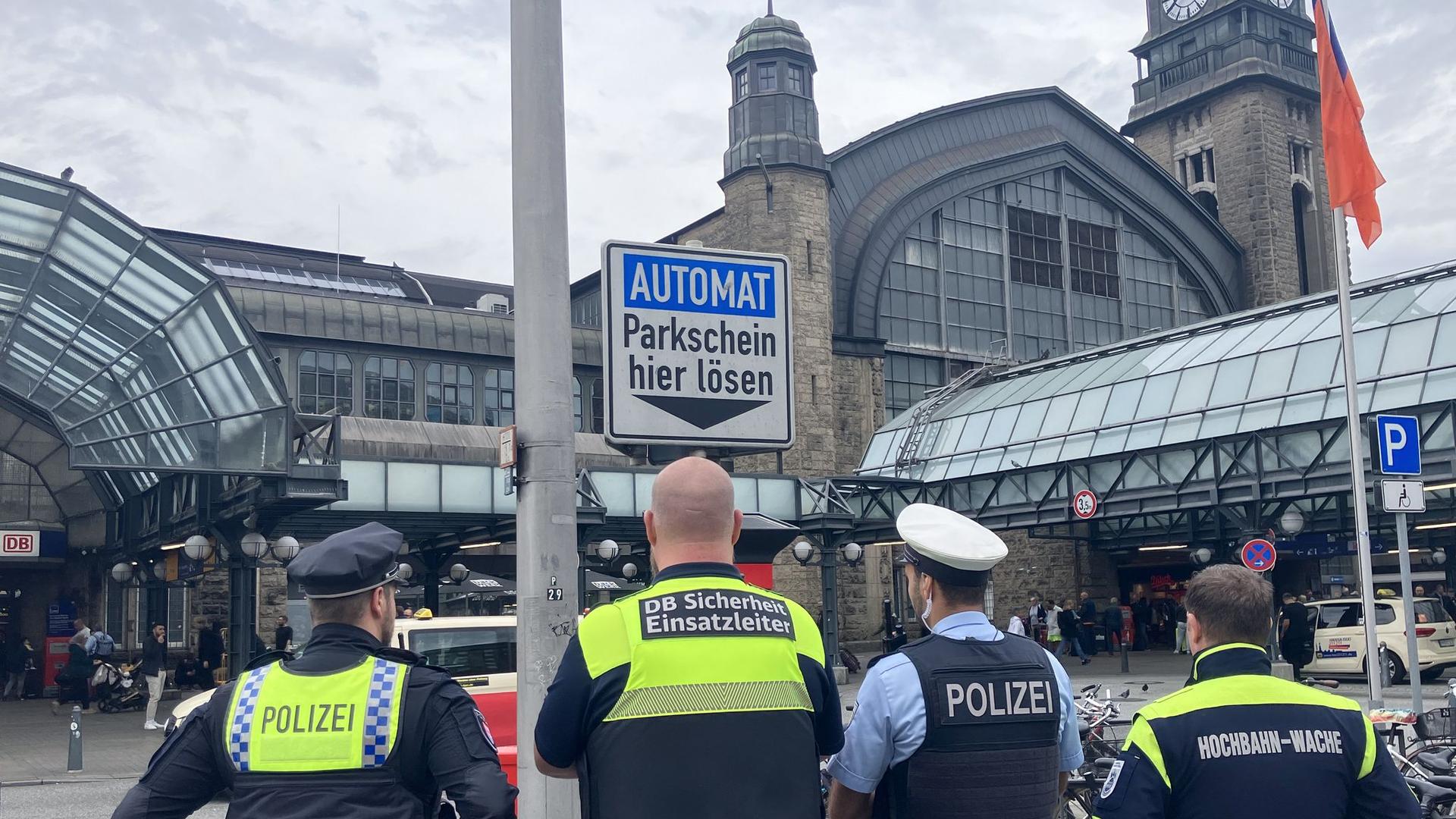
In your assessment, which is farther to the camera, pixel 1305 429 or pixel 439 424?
pixel 439 424

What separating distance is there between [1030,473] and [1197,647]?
Result: 3048 cm

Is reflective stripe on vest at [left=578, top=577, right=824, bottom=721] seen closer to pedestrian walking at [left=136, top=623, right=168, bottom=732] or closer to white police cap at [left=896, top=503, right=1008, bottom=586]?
white police cap at [left=896, top=503, right=1008, bottom=586]

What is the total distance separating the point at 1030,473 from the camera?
33.9 metres

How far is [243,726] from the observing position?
11.6 ft

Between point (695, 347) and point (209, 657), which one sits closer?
point (695, 347)

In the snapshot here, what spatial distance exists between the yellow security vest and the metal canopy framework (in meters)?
24.2

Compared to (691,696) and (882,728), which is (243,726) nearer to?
(691,696)

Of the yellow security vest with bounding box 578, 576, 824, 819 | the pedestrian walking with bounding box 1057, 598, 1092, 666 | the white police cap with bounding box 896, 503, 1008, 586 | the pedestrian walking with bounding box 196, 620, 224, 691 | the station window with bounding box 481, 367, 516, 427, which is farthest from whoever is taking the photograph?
the station window with bounding box 481, 367, 516, 427

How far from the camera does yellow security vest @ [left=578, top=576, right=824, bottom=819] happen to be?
3318 millimetres

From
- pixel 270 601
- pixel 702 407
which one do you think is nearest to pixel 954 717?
pixel 702 407

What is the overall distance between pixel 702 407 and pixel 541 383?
2026 mm

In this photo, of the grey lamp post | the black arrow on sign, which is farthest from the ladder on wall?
the black arrow on sign

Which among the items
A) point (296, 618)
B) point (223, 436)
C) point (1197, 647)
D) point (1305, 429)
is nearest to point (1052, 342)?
point (1305, 429)

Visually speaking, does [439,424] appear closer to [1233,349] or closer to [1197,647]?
[1233,349]
